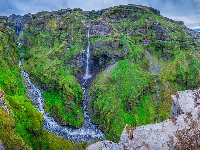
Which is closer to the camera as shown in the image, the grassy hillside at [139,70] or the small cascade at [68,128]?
the small cascade at [68,128]

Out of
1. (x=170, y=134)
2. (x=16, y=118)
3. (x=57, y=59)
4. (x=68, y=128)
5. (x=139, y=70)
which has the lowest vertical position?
(x=170, y=134)

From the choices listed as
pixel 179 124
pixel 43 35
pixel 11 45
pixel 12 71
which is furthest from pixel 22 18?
pixel 179 124

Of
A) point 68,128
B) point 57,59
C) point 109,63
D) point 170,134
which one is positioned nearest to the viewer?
point 170,134

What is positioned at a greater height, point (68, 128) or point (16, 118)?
point (68, 128)

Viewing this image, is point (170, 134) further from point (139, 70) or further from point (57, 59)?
point (57, 59)

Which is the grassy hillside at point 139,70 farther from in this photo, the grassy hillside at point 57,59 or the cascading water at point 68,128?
the grassy hillside at point 57,59

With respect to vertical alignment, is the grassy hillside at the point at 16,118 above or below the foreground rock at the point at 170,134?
above

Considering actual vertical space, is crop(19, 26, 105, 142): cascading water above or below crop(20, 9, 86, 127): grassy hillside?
below

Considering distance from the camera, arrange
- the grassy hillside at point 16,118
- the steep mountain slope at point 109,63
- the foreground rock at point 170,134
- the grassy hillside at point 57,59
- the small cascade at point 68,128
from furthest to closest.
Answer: the grassy hillside at point 57,59
the steep mountain slope at point 109,63
the small cascade at point 68,128
the grassy hillside at point 16,118
the foreground rock at point 170,134

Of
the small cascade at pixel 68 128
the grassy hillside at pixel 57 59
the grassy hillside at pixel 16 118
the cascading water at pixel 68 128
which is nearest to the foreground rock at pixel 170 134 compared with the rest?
the grassy hillside at pixel 16 118

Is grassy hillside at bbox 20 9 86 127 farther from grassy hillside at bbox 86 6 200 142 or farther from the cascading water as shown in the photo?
grassy hillside at bbox 86 6 200 142

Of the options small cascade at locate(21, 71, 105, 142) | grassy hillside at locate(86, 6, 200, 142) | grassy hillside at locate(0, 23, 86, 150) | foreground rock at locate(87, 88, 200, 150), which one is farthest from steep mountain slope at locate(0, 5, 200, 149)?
foreground rock at locate(87, 88, 200, 150)

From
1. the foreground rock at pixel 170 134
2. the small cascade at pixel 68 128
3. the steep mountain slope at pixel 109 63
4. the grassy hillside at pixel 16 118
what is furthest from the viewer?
the steep mountain slope at pixel 109 63

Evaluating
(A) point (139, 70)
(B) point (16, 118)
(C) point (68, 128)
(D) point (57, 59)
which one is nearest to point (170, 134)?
(B) point (16, 118)
